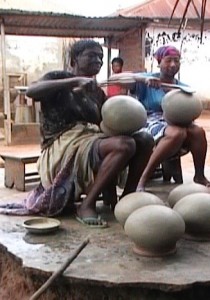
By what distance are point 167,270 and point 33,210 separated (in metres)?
1.23

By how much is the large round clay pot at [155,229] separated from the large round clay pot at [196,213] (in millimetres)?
180

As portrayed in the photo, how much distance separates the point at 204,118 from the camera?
13133mm

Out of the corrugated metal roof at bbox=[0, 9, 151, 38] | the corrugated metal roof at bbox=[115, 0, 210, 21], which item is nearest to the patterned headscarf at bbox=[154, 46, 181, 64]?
the corrugated metal roof at bbox=[0, 9, 151, 38]

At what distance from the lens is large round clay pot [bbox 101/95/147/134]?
3.19 metres

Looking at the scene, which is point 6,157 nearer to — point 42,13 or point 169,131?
point 169,131

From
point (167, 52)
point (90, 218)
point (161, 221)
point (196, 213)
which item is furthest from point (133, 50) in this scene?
point (161, 221)

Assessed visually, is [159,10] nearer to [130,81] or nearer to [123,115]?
[130,81]

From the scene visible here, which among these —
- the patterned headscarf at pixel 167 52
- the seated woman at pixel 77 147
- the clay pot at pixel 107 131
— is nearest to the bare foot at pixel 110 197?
the seated woman at pixel 77 147

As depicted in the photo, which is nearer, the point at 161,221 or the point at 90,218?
the point at 161,221

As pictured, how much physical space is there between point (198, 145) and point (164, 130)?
29cm

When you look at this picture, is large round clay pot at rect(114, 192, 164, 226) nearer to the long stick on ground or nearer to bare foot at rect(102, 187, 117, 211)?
the long stick on ground

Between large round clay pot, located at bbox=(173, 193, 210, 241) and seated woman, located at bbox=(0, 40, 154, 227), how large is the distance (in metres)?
0.48

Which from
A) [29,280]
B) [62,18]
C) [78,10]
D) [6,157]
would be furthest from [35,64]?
[29,280]

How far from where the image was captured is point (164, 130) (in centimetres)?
385
